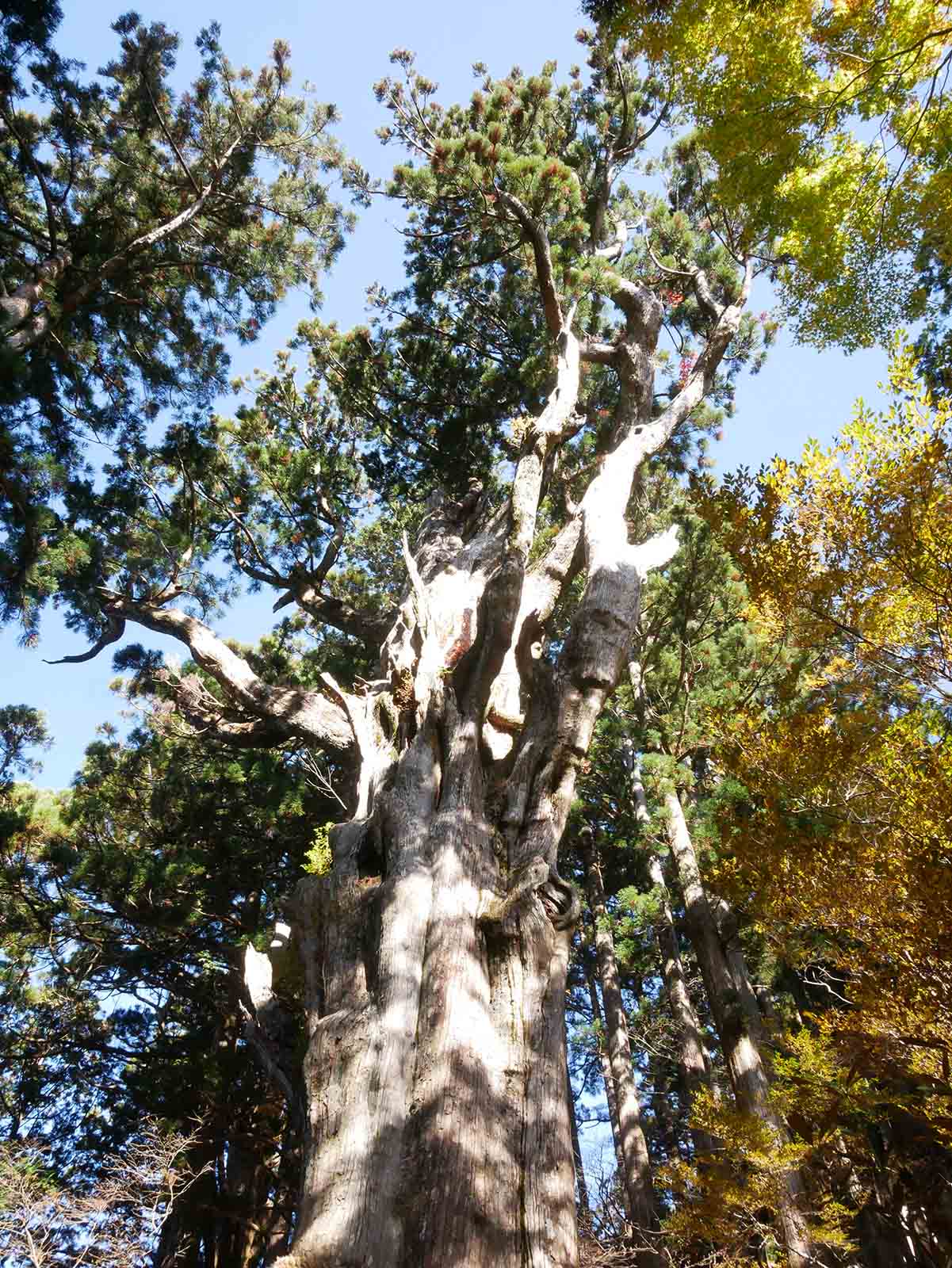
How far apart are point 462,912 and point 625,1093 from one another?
21.9ft

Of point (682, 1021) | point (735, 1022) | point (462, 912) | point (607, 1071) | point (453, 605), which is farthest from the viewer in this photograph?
point (607, 1071)

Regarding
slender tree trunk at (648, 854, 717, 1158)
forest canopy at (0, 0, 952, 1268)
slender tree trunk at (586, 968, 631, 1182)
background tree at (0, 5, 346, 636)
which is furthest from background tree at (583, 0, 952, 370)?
slender tree trunk at (586, 968, 631, 1182)

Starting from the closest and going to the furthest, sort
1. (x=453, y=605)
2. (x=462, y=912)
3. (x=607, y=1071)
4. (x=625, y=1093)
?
(x=462, y=912), (x=453, y=605), (x=625, y=1093), (x=607, y=1071)

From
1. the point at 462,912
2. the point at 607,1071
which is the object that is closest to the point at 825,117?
the point at 462,912

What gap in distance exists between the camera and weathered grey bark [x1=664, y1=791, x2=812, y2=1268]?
5789 mm

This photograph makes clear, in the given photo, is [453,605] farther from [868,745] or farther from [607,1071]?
[607,1071]

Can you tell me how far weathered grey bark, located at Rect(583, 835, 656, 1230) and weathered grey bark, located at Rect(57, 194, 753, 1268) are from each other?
4.71 metres

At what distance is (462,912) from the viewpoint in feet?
13.3

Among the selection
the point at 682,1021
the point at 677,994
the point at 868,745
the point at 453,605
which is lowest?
the point at 682,1021

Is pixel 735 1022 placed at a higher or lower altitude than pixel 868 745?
lower

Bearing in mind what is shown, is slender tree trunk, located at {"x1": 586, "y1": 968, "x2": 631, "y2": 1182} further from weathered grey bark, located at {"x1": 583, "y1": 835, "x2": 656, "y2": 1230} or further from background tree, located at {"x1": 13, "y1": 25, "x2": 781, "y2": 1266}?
background tree, located at {"x1": 13, "y1": 25, "x2": 781, "y2": 1266}

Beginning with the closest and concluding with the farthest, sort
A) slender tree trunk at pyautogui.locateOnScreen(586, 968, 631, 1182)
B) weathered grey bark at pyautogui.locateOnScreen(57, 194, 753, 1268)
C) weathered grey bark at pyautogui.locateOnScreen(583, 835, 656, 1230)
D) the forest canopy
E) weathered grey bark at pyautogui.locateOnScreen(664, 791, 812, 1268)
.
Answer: weathered grey bark at pyautogui.locateOnScreen(57, 194, 753, 1268) → the forest canopy → weathered grey bark at pyautogui.locateOnScreen(664, 791, 812, 1268) → weathered grey bark at pyautogui.locateOnScreen(583, 835, 656, 1230) → slender tree trunk at pyautogui.locateOnScreen(586, 968, 631, 1182)

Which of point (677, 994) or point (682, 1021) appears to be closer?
point (682, 1021)

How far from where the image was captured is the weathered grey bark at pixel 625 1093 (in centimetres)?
859
